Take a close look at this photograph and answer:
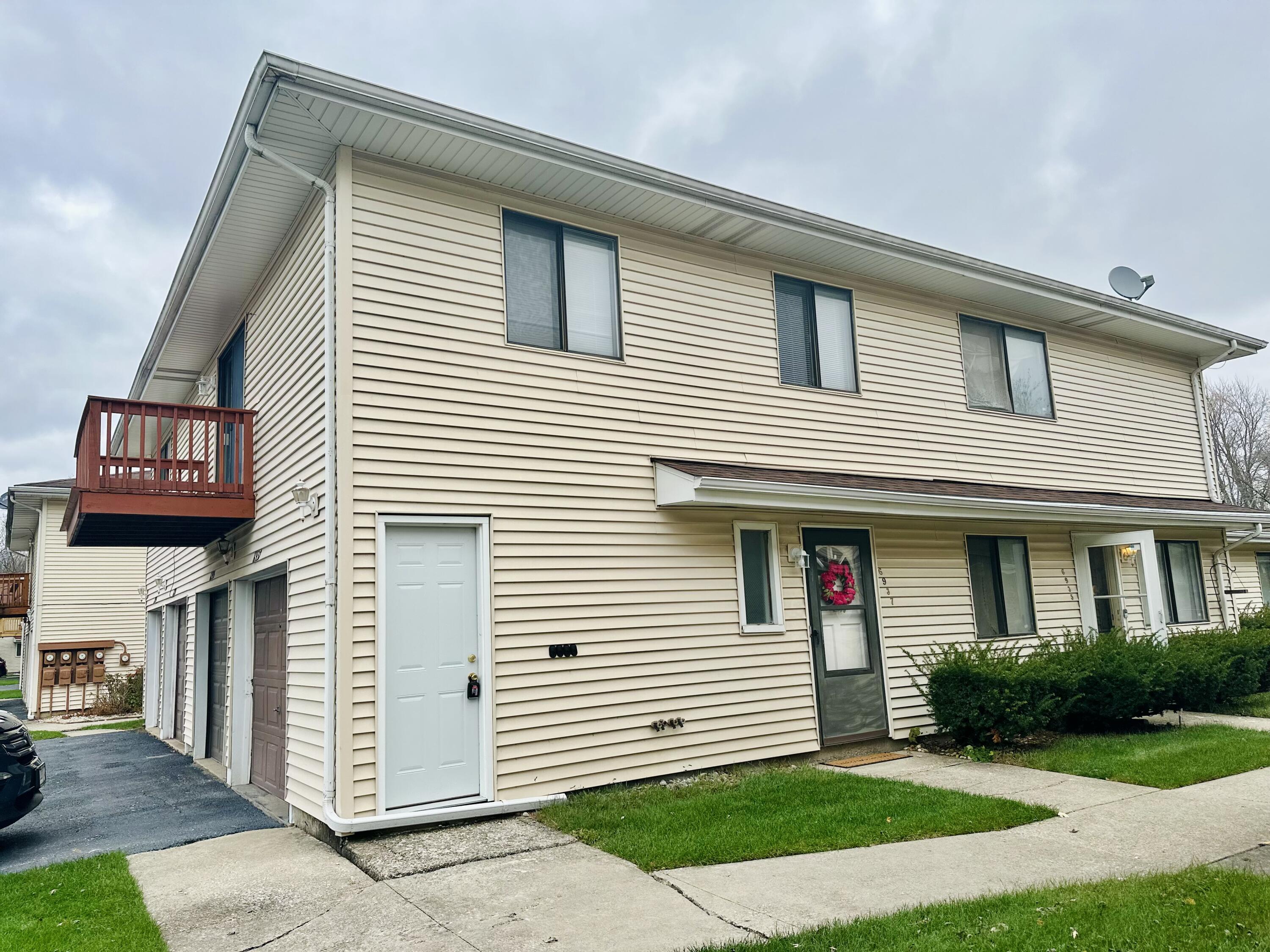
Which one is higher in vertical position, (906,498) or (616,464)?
(616,464)

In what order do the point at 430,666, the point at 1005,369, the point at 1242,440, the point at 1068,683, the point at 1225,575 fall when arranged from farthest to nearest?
1. the point at 1242,440
2. the point at 1225,575
3. the point at 1005,369
4. the point at 1068,683
5. the point at 430,666

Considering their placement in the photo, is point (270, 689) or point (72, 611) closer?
point (270, 689)

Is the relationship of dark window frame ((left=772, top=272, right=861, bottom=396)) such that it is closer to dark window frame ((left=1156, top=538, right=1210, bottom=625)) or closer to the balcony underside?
the balcony underside

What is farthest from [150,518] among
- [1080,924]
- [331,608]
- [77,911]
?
[1080,924]

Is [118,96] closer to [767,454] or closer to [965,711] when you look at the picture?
[767,454]

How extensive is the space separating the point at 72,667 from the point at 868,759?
19676mm

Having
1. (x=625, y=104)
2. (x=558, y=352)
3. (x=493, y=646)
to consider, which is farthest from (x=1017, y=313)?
(x=625, y=104)

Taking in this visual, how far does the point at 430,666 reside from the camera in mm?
6871

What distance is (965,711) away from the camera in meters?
8.80

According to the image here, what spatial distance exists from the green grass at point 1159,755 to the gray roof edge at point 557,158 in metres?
5.48

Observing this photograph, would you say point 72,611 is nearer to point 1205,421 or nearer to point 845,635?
point 845,635

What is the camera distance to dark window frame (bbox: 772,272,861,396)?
9758 mm

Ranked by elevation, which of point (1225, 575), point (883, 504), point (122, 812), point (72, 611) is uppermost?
point (883, 504)

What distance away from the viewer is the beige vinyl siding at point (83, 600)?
21.2m
